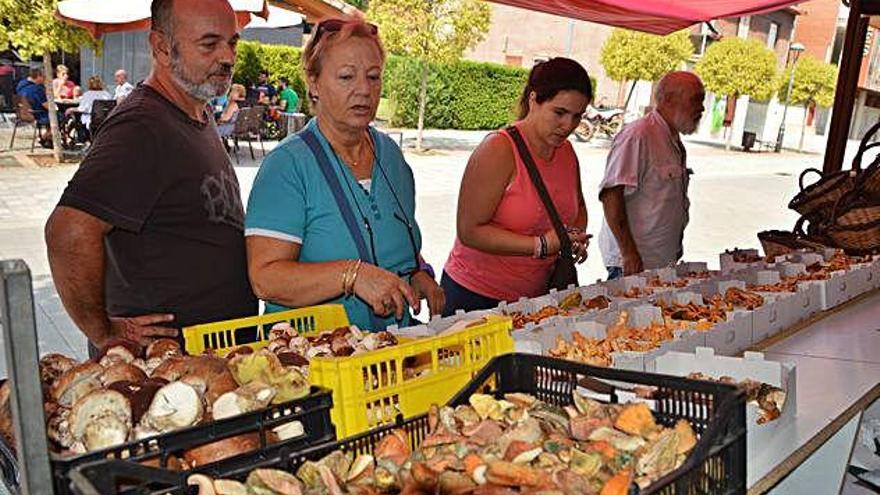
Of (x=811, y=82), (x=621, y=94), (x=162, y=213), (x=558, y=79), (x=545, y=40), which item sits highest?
(x=545, y=40)

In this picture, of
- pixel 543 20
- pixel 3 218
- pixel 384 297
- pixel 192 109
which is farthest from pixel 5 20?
pixel 543 20

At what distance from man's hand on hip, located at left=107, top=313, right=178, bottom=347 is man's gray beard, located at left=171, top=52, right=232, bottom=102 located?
2.09ft

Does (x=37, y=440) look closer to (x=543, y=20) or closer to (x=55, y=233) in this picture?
(x=55, y=233)

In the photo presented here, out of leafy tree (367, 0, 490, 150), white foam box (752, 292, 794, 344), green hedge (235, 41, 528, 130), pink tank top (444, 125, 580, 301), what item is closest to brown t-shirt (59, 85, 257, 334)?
pink tank top (444, 125, 580, 301)

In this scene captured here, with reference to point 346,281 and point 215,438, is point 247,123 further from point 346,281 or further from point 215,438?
point 215,438

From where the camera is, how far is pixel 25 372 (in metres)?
0.89

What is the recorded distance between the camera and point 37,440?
93 cm

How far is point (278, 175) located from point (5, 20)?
38.7 ft

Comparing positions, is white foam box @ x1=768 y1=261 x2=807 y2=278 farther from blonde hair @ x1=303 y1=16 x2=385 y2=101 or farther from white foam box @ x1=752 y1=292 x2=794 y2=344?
blonde hair @ x1=303 y1=16 x2=385 y2=101

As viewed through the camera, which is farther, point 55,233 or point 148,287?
point 148,287

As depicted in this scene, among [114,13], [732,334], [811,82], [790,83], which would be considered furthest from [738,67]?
[732,334]

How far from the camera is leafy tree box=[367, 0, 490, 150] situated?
1772 cm

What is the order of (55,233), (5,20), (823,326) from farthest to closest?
1. (5,20)
2. (823,326)
3. (55,233)

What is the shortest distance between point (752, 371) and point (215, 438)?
121 cm
